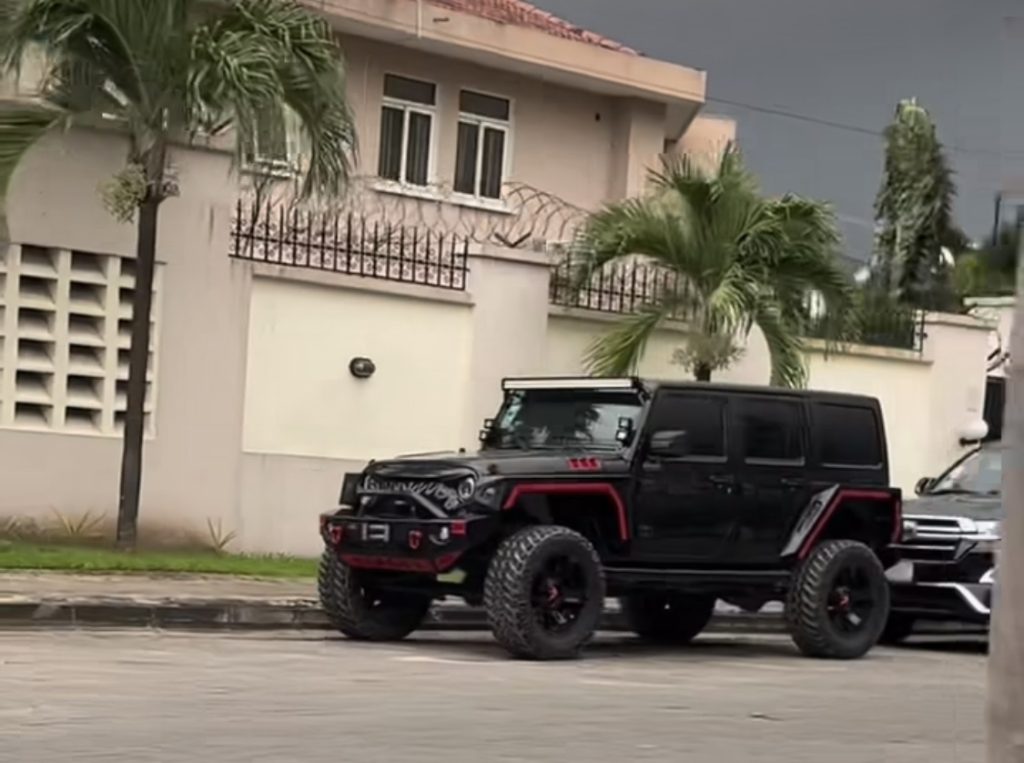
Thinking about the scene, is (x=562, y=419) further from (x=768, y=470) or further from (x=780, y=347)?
(x=780, y=347)

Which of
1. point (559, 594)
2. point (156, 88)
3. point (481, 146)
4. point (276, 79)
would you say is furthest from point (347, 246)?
point (559, 594)

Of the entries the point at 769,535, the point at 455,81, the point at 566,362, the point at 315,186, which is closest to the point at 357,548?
the point at 769,535

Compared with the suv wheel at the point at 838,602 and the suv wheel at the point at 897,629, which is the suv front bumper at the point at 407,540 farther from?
the suv wheel at the point at 897,629

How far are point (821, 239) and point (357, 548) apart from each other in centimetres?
929

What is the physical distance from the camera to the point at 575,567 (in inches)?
512

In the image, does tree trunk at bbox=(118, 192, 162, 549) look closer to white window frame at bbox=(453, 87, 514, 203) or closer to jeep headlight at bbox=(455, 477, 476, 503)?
jeep headlight at bbox=(455, 477, 476, 503)

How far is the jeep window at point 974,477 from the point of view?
53.8ft

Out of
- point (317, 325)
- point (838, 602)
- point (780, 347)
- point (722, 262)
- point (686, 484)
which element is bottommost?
point (838, 602)

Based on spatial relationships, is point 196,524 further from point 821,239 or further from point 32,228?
point 821,239

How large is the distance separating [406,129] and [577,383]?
39.7ft

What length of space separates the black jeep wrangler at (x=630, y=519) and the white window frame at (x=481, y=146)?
37.5ft

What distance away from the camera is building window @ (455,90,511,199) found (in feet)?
86.0

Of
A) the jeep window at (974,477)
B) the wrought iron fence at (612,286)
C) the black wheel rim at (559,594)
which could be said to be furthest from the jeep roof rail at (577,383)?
the wrought iron fence at (612,286)

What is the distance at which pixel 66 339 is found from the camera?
18078 millimetres
